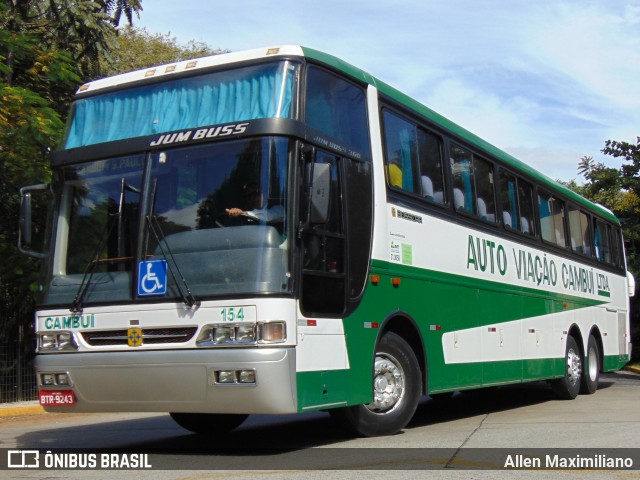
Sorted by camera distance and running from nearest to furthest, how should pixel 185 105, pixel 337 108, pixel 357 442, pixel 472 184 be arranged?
pixel 185 105 → pixel 337 108 → pixel 357 442 → pixel 472 184

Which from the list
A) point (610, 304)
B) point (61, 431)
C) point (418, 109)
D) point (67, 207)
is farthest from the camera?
point (610, 304)

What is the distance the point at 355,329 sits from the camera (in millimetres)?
8078

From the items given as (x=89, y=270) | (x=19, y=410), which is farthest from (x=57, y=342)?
(x=19, y=410)

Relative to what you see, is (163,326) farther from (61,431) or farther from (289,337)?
(61,431)

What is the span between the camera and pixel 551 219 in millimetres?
14570

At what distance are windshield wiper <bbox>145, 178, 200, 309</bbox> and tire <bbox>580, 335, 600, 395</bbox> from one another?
10193mm

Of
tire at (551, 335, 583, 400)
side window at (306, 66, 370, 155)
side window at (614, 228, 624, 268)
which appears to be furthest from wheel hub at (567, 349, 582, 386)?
side window at (306, 66, 370, 155)

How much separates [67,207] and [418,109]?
4.29 meters

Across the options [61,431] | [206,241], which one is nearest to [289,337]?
[206,241]

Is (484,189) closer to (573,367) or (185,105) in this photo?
(573,367)

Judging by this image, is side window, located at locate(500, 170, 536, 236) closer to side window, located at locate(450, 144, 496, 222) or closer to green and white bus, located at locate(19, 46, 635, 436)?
side window, located at locate(450, 144, 496, 222)

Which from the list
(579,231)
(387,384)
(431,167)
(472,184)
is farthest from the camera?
(579,231)

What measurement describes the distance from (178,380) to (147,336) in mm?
511

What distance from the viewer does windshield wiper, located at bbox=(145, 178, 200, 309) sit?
286 inches
